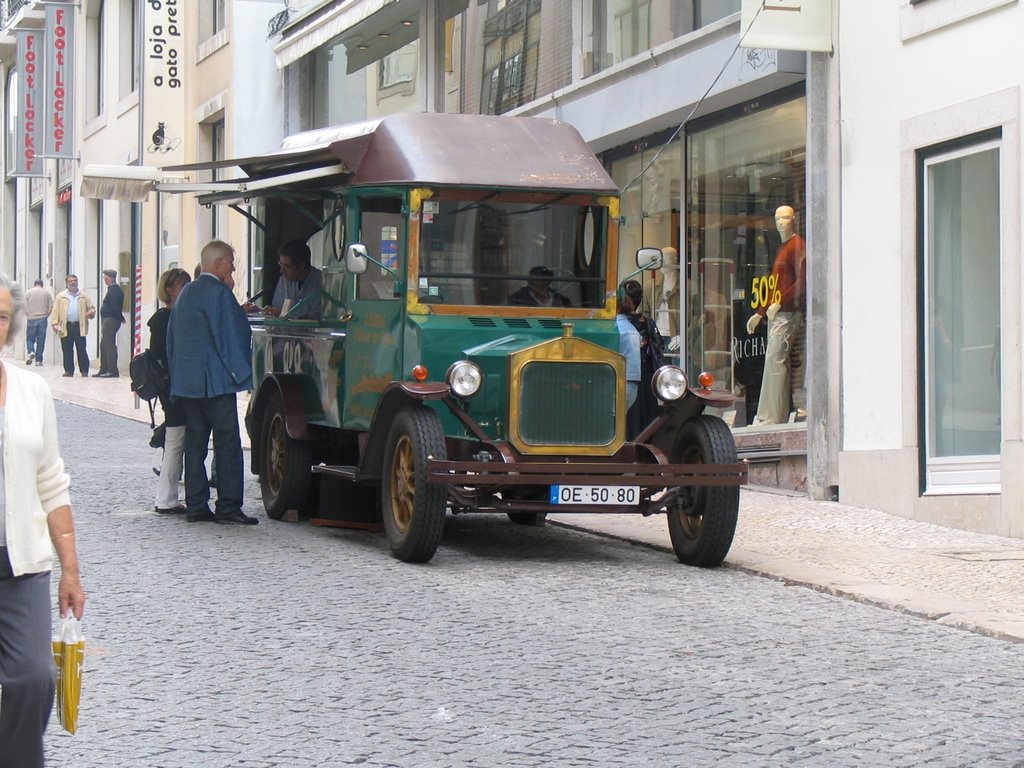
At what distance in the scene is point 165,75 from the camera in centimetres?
3189

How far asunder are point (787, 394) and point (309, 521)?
14.8ft

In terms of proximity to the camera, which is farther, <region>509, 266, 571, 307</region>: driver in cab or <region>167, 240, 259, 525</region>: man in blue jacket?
<region>167, 240, 259, 525</region>: man in blue jacket

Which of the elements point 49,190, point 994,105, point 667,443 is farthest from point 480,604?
point 49,190

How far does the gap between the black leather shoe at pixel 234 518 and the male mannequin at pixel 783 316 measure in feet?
15.9

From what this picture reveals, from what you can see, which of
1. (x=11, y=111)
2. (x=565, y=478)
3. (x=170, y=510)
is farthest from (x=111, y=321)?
(x=565, y=478)

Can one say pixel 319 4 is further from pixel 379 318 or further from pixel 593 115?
pixel 379 318

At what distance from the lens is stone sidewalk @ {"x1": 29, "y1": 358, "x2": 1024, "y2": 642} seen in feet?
28.2

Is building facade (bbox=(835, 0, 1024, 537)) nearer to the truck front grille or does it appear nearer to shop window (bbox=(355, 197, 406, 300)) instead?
the truck front grille

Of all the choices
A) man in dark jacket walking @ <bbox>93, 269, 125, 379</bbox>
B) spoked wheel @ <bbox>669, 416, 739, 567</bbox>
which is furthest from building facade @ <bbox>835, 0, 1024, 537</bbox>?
man in dark jacket walking @ <bbox>93, 269, 125, 379</bbox>

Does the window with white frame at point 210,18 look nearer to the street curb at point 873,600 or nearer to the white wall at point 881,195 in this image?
the white wall at point 881,195

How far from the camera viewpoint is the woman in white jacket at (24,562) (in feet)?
13.2

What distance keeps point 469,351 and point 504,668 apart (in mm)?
3650

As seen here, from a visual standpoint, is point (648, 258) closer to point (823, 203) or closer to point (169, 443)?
point (823, 203)

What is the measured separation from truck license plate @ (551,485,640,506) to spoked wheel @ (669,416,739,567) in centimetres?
37
